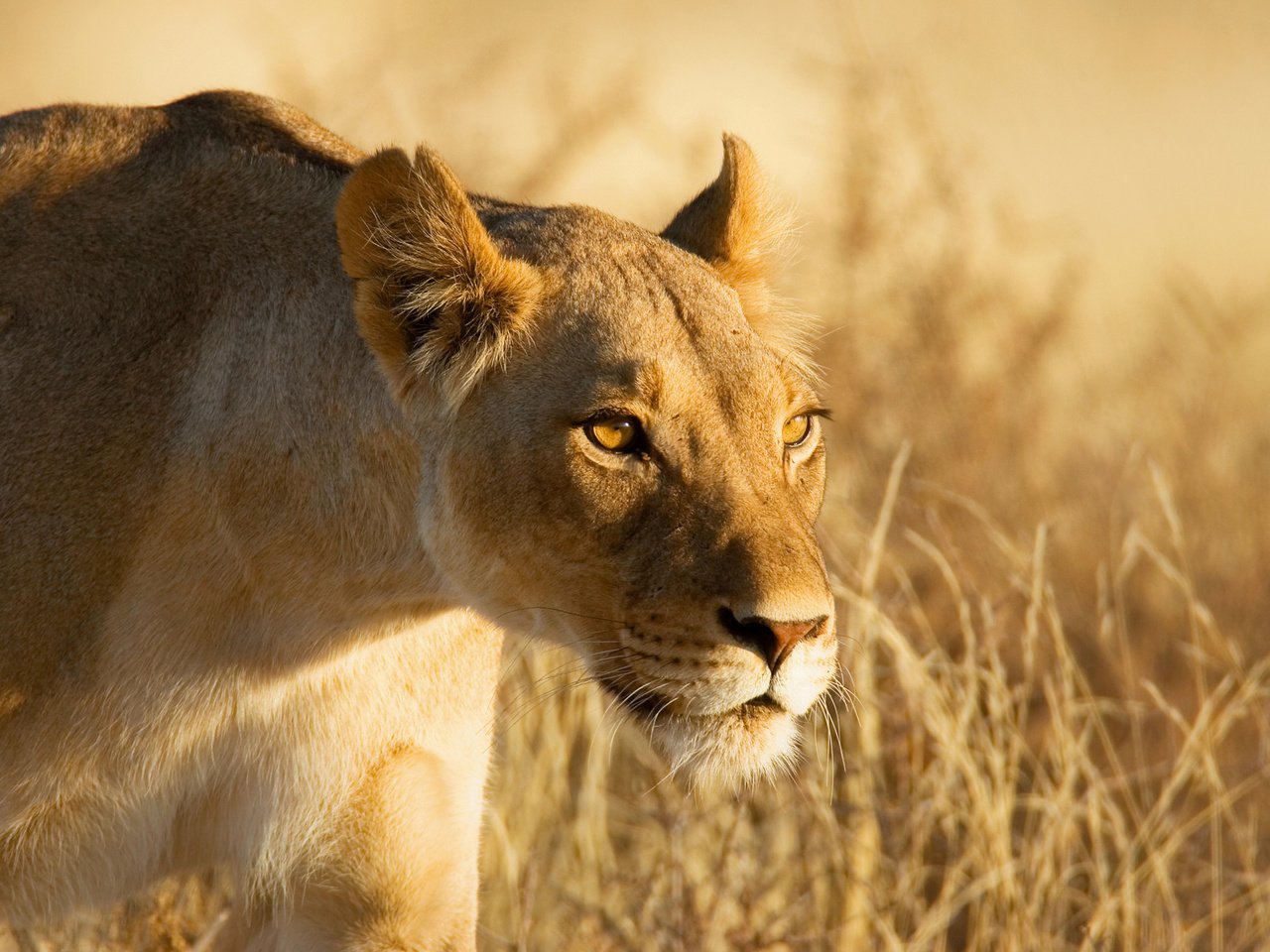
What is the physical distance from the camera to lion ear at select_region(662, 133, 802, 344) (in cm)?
403

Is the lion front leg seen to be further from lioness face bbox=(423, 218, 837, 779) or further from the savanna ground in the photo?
lioness face bbox=(423, 218, 837, 779)

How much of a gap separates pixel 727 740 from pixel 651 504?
1.39ft

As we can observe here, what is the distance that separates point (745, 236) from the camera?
4.05m

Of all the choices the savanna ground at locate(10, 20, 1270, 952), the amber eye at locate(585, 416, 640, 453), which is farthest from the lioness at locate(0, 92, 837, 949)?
the savanna ground at locate(10, 20, 1270, 952)

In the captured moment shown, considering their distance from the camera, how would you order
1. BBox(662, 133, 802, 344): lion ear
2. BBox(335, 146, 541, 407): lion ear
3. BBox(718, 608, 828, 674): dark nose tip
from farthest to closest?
BBox(662, 133, 802, 344): lion ear
BBox(335, 146, 541, 407): lion ear
BBox(718, 608, 828, 674): dark nose tip

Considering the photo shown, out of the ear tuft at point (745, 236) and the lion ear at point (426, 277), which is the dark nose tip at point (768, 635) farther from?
the ear tuft at point (745, 236)

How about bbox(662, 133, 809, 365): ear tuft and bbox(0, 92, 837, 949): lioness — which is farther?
bbox(662, 133, 809, 365): ear tuft

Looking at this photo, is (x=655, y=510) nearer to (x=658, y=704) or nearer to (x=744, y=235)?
(x=658, y=704)

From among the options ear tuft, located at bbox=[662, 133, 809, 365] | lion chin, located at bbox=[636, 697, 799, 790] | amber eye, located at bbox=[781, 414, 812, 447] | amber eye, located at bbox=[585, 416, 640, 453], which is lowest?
lion chin, located at bbox=[636, 697, 799, 790]

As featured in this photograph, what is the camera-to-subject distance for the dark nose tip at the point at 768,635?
10.1ft

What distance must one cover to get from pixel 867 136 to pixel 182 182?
14.7ft

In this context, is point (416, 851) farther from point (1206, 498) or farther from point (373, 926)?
point (1206, 498)

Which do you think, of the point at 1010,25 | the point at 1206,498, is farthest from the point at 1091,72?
the point at 1206,498

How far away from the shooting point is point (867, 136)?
7.87 meters
